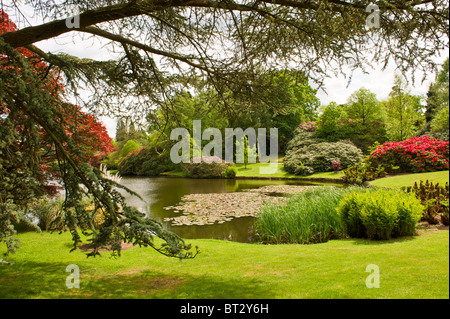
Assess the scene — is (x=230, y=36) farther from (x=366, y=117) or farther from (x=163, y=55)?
(x=366, y=117)

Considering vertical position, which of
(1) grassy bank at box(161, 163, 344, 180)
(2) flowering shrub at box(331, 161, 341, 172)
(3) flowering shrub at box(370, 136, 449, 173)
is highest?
(3) flowering shrub at box(370, 136, 449, 173)

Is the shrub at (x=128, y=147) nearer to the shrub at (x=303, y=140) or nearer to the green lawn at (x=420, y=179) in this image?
the shrub at (x=303, y=140)

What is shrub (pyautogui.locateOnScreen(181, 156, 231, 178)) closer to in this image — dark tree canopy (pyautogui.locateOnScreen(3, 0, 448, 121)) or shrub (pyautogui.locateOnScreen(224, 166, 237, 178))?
shrub (pyautogui.locateOnScreen(224, 166, 237, 178))

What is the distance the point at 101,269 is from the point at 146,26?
3990 mm

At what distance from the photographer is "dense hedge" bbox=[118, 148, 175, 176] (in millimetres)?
30109

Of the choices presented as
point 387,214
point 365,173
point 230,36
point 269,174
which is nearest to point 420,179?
point 365,173

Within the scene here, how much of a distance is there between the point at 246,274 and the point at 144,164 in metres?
28.2

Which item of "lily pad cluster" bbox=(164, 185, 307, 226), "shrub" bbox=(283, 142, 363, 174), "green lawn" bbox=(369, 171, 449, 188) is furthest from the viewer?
"shrub" bbox=(283, 142, 363, 174)

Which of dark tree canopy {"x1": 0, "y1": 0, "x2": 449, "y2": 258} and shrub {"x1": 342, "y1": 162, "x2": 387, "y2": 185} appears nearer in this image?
dark tree canopy {"x1": 0, "y1": 0, "x2": 449, "y2": 258}

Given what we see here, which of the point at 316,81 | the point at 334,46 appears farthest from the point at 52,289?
the point at 334,46

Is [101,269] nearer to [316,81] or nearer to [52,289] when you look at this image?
[52,289]

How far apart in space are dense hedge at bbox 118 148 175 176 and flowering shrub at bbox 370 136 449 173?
19.6 meters

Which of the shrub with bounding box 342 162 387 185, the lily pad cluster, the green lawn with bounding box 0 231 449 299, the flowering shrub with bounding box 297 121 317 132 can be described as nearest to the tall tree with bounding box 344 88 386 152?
the flowering shrub with bounding box 297 121 317 132
